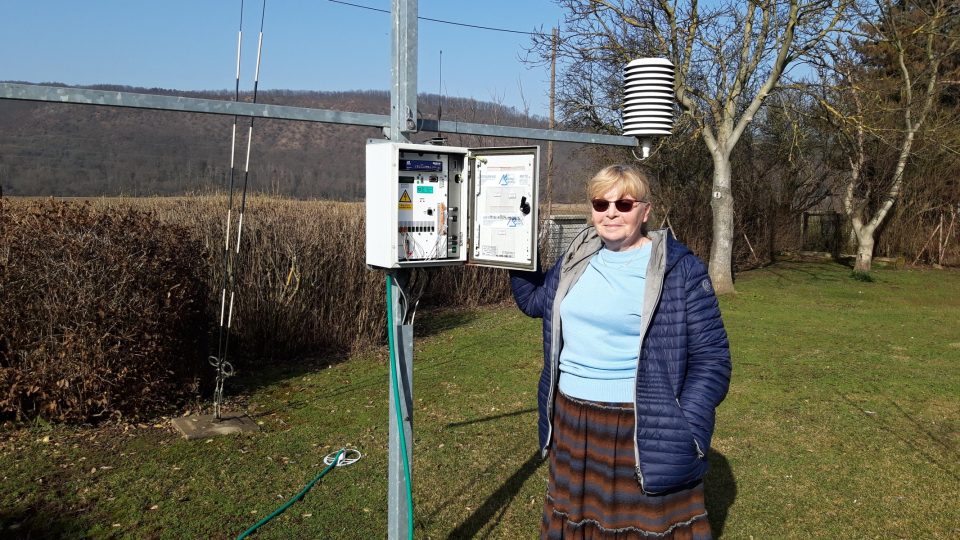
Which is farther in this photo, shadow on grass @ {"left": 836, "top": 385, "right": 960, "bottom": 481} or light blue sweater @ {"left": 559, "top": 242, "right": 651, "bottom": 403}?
shadow on grass @ {"left": 836, "top": 385, "right": 960, "bottom": 481}

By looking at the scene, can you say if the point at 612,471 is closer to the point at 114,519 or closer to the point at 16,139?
the point at 114,519

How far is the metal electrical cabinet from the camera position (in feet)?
9.71

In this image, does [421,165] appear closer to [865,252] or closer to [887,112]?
[887,112]

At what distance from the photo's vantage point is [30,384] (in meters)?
5.41

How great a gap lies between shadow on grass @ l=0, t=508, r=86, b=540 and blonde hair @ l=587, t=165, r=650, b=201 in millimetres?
3298

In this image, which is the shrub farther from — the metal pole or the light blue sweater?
the light blue sweater

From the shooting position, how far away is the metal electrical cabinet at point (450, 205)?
116 inches

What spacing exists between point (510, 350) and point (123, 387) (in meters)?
4.44

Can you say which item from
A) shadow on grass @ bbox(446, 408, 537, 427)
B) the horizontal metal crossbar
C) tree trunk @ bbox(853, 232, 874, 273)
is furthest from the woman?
tree trunk @ bbox(853, 232, 874, 273)

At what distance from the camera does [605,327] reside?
8.73 feet

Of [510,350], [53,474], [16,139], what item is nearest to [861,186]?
[510,350]

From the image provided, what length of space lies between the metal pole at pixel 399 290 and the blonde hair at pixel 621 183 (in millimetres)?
742

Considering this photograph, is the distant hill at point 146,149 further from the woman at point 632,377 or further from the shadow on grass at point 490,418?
the woman at point 632,377

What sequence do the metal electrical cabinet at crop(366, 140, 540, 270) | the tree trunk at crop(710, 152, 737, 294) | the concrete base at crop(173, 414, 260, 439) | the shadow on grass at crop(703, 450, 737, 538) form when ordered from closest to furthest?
the metal electrical cabinet at crop(366, 140, 540, 270) < the shadow on grass at crop(703, 450, 737, 538) < the concrete base at crop(173, 414, 260, 439) < the tree trunk at crop(710, 152, 737, 294)
